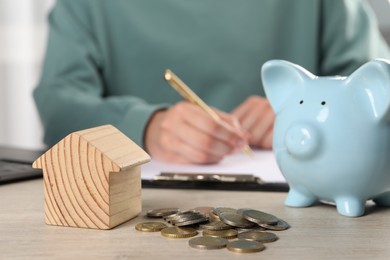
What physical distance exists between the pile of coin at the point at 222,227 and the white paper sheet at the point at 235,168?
9.0 inches

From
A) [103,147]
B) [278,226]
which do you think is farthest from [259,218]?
[103,147]

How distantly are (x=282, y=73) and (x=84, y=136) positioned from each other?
219 mm

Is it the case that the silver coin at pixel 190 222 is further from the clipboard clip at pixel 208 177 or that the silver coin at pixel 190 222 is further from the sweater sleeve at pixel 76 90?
the sweater sleeve at pixel 76 90

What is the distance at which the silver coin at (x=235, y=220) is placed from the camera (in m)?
0.53

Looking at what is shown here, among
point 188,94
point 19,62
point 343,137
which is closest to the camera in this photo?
point 343,137

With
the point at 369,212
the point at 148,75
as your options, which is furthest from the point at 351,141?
the point at 148,75

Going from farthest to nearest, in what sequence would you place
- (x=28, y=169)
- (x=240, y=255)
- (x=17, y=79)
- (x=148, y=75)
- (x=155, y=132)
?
1. (x=17, y=79)
2. (x=148, y=75)
3. (x=155, y=132)
4. (x=28, y=169)
5. (x=240, y=255)

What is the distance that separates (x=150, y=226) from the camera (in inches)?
21.3

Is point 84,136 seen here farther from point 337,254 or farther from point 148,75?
point 148,75

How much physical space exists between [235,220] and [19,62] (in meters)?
1.81

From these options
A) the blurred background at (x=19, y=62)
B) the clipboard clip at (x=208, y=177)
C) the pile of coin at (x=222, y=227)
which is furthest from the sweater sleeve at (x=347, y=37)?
the blurred background at (x=19, y=62)

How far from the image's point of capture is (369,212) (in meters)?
0.62

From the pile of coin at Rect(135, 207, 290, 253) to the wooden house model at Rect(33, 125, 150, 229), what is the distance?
0.11 ft

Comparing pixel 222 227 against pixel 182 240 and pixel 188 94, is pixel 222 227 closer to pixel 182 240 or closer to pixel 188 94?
pixel 182 240
